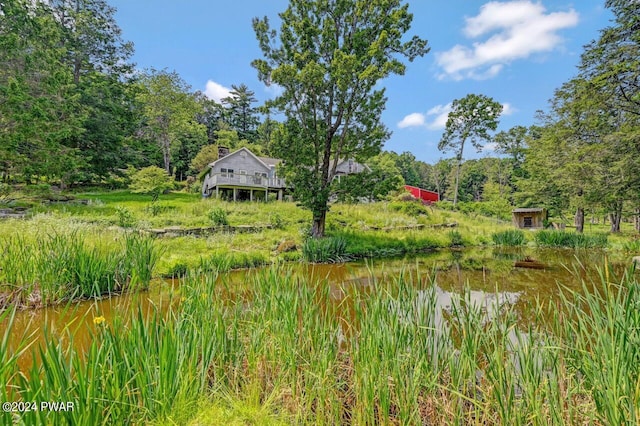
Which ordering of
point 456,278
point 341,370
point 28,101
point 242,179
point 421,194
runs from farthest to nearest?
point 421,194 < point 242,179 < point 28,101 < point 456,278 < point 341,370

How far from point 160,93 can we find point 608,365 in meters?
40.4

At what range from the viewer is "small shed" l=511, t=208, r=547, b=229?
88.6ft

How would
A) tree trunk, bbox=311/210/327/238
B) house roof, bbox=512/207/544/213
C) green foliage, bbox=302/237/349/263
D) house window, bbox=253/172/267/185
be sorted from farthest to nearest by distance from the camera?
house window, bbox=253/172/267/185, house roof, bbox=512/207/544/213, tree trunk, bbox=311/210/327/238, green foliage, bbox=302/237/349/263

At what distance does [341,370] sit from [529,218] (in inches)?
1244

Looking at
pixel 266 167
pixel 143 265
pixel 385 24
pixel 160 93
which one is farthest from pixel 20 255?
pixel 160 93

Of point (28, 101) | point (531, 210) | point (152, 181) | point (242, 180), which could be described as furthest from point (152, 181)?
point (531, 210)

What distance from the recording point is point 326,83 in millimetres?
12531

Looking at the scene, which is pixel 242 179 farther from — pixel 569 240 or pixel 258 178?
pixel 569 240

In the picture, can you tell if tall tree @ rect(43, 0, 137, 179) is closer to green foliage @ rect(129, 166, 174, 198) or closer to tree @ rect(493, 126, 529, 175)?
green foliage @ rect(129, 166, 174, 198)

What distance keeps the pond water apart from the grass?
1267mm

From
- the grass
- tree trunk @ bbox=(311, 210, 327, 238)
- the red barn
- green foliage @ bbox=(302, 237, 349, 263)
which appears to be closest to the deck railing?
tree trunk @ bbox=(311, 210, 327, 238)

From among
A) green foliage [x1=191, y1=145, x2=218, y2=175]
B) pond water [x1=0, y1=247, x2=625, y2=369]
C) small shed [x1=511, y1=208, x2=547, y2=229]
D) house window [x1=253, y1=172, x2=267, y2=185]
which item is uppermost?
green foliage [x1=191, y1=145, x2=218, y2=175]

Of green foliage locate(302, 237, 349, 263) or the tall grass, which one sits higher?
the tall grass

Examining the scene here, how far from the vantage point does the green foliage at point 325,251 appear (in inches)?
429
